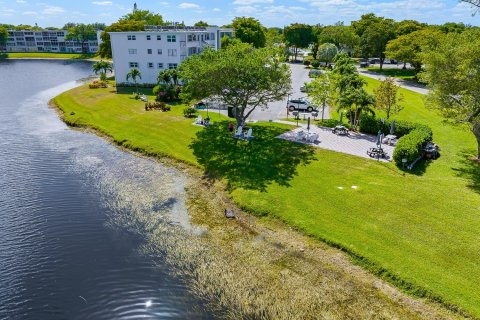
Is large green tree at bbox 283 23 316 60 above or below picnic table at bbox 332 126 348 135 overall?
above

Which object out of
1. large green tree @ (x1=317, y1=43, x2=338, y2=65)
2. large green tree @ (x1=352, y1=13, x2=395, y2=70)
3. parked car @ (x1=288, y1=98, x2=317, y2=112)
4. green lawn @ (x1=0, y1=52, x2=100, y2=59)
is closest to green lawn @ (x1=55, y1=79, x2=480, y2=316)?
parked car @ (x1=288, y1=98, x2=317, y2=112)

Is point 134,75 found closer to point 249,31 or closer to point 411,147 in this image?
point 249,31

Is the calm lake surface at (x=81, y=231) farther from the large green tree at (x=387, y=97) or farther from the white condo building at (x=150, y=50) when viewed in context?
the white condo building at (x=150, y=50)

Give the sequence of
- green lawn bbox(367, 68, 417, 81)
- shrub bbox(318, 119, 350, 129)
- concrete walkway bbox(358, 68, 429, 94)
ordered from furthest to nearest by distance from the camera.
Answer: green lawn bbox(367, 68, 417, 81), concrete walkway bbox(358, 68, 429, 94), shrub bbox(318, 119, 350, 129)

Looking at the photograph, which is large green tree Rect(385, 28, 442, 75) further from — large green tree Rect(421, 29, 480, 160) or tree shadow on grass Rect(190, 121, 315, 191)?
tree shadow on grass Rect(190, 121, 315, 191)

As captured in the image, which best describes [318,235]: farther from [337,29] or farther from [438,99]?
[337,29]
